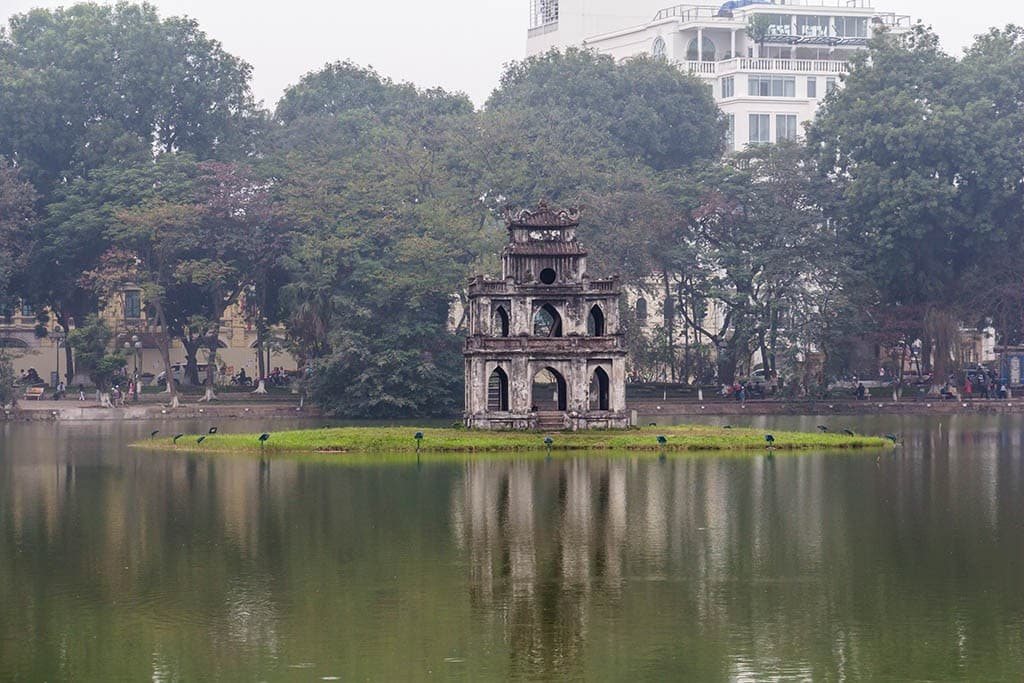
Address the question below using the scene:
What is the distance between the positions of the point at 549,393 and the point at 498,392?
26.5m

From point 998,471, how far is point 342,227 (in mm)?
51697

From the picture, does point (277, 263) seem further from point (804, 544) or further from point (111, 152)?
point (804, 544)

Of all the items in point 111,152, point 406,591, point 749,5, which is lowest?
point 406,591

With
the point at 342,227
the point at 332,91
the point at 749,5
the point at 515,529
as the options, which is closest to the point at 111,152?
the point at 342,227

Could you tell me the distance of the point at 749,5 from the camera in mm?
157375

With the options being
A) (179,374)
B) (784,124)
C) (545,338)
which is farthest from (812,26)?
(545,338)

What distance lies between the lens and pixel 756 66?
511 feet

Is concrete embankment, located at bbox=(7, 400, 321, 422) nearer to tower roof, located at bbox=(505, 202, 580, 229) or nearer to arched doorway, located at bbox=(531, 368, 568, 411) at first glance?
arched doorway, located at bbox=(531, 368, 568, 411)

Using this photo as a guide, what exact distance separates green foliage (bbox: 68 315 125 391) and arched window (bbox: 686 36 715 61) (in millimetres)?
66315

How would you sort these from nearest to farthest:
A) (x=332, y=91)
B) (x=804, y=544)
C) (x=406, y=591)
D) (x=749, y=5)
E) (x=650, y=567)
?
1. (x=406, y=591)
2. (x=650, y=567)
3. (x=804, y=544)
4. (x=332, y=91)
5. (x=749, y=5)

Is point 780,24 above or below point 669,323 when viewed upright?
above

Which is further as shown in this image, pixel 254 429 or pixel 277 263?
pixel 277 263

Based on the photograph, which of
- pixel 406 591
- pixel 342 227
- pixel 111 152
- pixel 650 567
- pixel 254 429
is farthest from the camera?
pixel 111 152

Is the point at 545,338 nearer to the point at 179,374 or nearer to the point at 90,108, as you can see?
the point at 90,108
